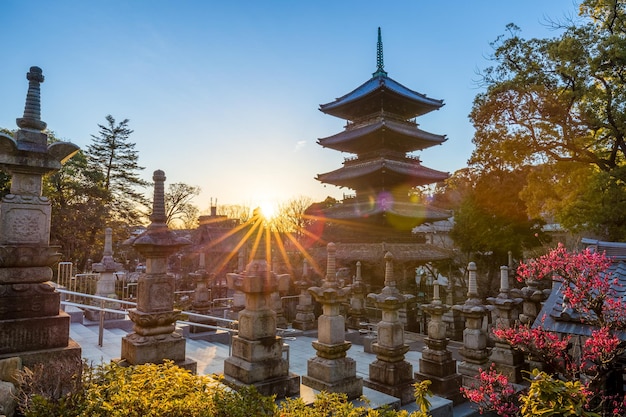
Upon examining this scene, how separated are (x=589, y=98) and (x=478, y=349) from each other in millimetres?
13465

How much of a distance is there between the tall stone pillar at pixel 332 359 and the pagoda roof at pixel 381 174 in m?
18.5

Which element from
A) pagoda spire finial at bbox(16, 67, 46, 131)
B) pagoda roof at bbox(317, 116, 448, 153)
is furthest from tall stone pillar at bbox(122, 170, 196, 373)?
pagoda roof at bbox(317, 116, 448, 153)

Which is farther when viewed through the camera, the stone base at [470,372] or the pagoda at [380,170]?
the pagoda at [380,170]

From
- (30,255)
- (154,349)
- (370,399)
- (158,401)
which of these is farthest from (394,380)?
(30,255)

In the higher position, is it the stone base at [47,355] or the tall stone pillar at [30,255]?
the tall stone pillar at [30,255]

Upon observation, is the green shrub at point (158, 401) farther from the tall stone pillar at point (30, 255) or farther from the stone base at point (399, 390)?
the stone base at point (399, 390)

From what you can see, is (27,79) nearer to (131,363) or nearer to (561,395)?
(131,363)

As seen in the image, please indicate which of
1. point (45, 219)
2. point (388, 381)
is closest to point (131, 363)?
point (45, 219)

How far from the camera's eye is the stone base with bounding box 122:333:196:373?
5.48 metres

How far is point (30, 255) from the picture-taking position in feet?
16.5

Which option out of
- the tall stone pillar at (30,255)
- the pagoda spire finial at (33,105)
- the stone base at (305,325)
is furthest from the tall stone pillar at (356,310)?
the pagoda spire finial at (33,105)

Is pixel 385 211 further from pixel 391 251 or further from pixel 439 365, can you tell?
pixel 439 365

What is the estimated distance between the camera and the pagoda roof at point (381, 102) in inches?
1021

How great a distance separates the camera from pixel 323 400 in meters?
3.80
